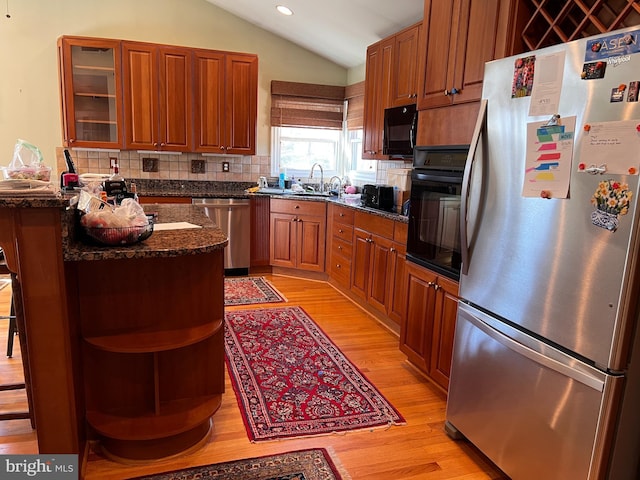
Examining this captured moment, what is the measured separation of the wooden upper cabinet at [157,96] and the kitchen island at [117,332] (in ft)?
9.18

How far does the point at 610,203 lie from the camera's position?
1411mm

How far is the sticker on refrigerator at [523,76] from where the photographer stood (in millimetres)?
1696

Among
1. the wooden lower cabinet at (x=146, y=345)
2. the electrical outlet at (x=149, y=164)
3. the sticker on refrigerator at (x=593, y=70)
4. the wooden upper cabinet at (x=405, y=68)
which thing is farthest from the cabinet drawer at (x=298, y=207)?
the sticker on refrigerator at (x=593, y=70)

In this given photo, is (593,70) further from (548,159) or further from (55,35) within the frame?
(55,35)

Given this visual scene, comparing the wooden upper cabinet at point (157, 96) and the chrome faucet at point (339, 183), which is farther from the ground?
the wooden upper cabinet at point (157, 96)

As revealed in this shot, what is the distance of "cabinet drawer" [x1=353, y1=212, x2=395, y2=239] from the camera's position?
3.45 meters

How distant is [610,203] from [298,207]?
351 cm

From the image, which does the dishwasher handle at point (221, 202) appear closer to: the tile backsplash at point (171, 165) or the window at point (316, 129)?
the tile backsplash at point (171, 165)

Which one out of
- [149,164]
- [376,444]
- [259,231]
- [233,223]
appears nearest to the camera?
[376,444]

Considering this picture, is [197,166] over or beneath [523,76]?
beneath

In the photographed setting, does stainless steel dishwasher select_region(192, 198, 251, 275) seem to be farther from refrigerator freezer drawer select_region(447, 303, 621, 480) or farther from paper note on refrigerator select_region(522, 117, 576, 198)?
paper note on refrigerator select_region(522, 117, 576, 198)

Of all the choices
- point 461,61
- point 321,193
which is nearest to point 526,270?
point 461,61

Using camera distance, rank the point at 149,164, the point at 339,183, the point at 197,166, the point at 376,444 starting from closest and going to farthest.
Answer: the point at 376,444, the point at 149,164, the point at 197,166, the point at 339,183

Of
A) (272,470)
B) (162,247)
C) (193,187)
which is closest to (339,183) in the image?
(193,187)
